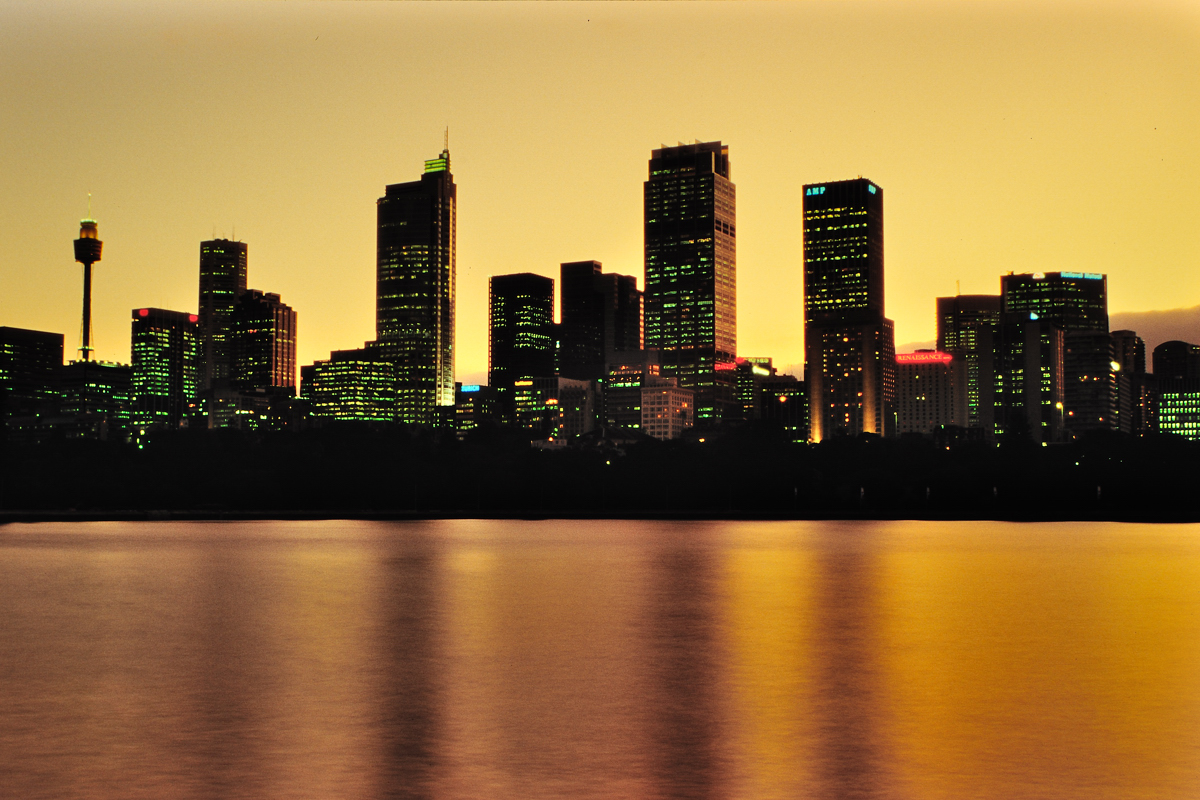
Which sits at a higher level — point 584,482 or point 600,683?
point 584,482

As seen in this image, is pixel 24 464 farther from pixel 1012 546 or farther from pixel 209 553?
pixel 1012 546

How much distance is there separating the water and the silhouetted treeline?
95.8 m

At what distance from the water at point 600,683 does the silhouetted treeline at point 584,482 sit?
314 ft

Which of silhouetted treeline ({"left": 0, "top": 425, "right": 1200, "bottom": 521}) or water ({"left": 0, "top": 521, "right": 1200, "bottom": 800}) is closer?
water ({"left": 0, "top": 521, "right": 1200, "bottom": 800})

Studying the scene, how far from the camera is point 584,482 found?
558 ft

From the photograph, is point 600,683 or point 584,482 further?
point 584,482

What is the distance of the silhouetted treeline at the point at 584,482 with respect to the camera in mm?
158375

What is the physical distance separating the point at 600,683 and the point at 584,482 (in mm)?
141209

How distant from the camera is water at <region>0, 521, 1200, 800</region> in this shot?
64.0 feet

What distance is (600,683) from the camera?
29.0 meters

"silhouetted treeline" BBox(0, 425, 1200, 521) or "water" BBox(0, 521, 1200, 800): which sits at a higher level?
"silhouetted treeline" BBox(0, 425, 1200, 521)

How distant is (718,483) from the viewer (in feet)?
553

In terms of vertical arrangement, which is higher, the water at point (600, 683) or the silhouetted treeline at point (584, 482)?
the silhouetted treeline at point (584, 482)

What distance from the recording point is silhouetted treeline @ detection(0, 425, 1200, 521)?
158375mm
